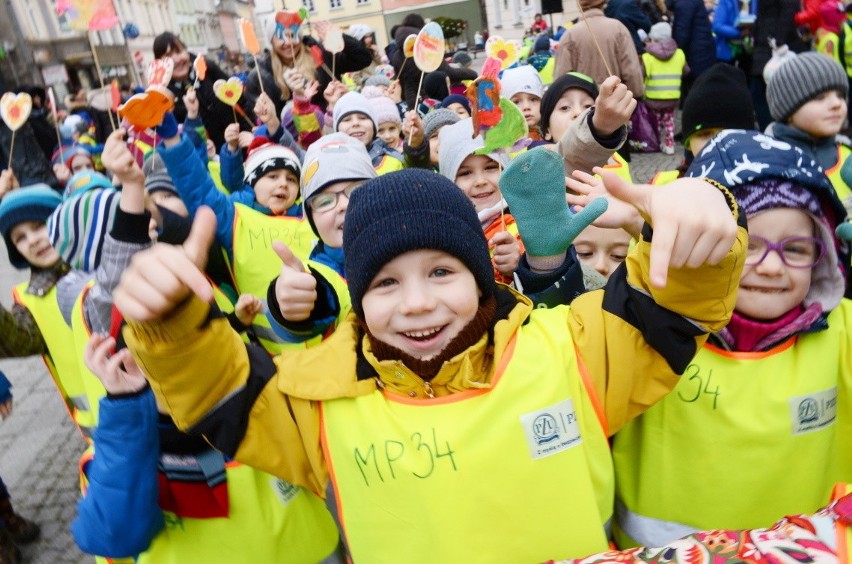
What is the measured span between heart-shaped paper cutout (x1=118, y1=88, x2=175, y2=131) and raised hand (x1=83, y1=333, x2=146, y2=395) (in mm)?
1499

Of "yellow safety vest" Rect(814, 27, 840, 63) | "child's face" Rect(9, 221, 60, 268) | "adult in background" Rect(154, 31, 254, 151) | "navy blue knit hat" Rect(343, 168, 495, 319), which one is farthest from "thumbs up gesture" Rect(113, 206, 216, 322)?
"yellow safety vest" Rect(814, 27, 840, 63)

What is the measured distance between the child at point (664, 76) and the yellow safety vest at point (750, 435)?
665 cm

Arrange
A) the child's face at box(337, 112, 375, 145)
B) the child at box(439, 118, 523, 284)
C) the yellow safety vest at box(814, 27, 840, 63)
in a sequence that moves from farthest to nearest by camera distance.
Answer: the yellow safety vest at box(814, 27, 840, 63) < the child's face at box(337, 112, 375, 145) < the child at box(439, 118, 523, 284)

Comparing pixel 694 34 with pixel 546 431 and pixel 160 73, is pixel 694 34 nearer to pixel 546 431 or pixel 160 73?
pixel 160 73

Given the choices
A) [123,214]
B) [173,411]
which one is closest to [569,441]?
[173,411]

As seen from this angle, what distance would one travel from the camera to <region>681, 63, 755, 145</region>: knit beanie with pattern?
3012 millimetres

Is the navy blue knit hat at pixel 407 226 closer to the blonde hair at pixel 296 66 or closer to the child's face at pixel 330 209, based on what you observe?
the child's face at pixel 330 209

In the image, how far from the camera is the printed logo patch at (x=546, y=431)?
1241 millimetres

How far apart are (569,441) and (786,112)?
94.2 inches

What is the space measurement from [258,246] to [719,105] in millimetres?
2339

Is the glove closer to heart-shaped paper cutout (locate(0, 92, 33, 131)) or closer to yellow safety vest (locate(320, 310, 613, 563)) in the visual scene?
heart-shaped paper cutout (locate(0, 92, 33, 131))

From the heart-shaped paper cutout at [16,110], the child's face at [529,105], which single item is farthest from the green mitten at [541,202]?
the heart-shaped paper cutout at [16,110]

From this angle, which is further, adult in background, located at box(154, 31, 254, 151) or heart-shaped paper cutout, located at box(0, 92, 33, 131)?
adult in background, located at box(154, 31, 254, 151)

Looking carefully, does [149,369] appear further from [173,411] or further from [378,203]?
[378,203]
